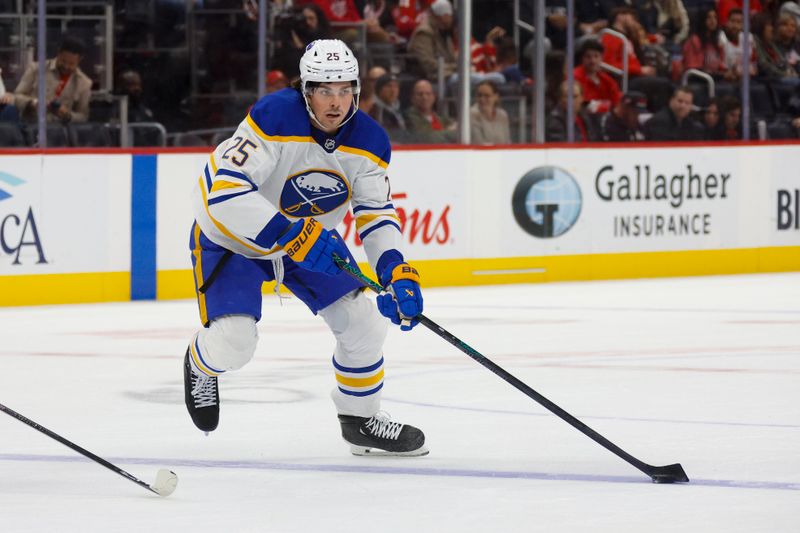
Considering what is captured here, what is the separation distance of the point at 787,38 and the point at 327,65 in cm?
787

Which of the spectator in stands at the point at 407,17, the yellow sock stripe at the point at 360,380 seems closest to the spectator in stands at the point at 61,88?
the spectator in stands at the point at 407,17

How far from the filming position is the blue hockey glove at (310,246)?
4031 millimetres

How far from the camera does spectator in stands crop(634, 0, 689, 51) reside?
10961mm

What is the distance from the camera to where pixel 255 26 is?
9.16m

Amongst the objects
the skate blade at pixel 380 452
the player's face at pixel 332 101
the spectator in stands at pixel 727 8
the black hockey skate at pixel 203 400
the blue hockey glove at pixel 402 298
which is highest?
the spectator in stands at pixel 727 8

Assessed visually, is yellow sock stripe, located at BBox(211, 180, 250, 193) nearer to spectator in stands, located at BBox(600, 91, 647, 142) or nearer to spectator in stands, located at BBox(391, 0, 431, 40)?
spectator in stands, located at BBox(391, 0, 431, 40)

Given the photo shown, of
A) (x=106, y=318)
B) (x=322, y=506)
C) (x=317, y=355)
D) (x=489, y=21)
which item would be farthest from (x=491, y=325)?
(x=322, y=506)

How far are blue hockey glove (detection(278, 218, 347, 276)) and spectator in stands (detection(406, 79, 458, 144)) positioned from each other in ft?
18.0

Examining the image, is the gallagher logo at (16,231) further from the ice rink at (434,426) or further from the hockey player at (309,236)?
the hockey player at (309,236)

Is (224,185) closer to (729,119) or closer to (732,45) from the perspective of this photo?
(729,119)

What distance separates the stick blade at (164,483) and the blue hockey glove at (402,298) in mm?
740

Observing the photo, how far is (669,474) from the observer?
3850mm

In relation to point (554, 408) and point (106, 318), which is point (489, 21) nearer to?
point (106, 318)

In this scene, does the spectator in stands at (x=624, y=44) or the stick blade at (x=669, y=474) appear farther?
the spectator in stands at (x=624, y=44)
